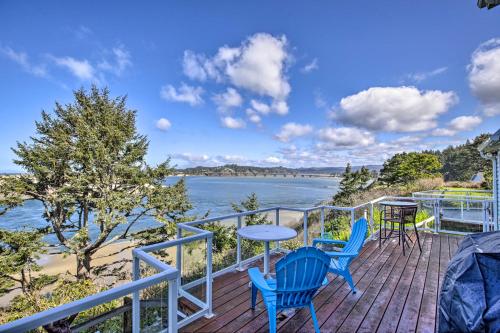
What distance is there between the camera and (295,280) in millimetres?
2352

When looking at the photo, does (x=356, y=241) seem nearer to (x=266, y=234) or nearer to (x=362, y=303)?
(x=362, y=303)

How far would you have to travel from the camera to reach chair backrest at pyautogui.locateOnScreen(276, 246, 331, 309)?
2.31m

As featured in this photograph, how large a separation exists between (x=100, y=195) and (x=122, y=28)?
894cm

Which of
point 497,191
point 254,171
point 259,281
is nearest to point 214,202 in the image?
point 497,191

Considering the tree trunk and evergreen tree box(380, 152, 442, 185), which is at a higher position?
evergreen tree box(380, 152, 442, 185)

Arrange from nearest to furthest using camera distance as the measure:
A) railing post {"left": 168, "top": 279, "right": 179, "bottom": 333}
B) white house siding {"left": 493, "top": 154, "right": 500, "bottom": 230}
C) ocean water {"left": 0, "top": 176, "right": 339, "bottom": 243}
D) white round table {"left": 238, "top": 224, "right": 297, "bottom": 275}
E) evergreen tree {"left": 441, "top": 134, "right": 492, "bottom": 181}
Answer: railing post {"left": 168, "top": 279, "right": 179, "bottom": 333}
white round table {"left": 238, "top": 224, "right": 297, "bottom": 275}
white house siding {"left": 493, "top": 154, "right": 500, "bottom": 230}
ocean water {"left": 0, "top": 176, "right": 339, "bottom": 243}
evergreen tree {"left": 441, "top": 134, "right": 492, "bottom": 181}

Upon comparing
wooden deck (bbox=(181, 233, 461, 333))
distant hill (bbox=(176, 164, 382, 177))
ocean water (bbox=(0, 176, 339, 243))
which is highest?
distant hill (bbox=(176, 164, 382, 177))

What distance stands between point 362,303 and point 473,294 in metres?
1.62

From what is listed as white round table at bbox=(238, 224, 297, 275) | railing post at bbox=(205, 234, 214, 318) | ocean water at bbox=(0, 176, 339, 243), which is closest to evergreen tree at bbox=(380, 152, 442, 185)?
ocean water at bbox=(0, 176, 339, 243)

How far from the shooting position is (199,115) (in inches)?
883

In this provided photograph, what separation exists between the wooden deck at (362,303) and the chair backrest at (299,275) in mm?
386

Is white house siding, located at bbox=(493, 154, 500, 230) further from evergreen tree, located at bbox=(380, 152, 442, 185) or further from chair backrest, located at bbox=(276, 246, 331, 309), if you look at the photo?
evergreen tree, located at bbox=(380, 152, 442, 185)

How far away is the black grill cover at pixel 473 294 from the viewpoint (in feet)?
4.97

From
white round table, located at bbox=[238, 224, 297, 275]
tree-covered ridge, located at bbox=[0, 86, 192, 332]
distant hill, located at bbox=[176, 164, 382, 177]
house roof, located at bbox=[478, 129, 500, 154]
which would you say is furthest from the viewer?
distant hill, located at bbox=[176, 164, 382, 177]
